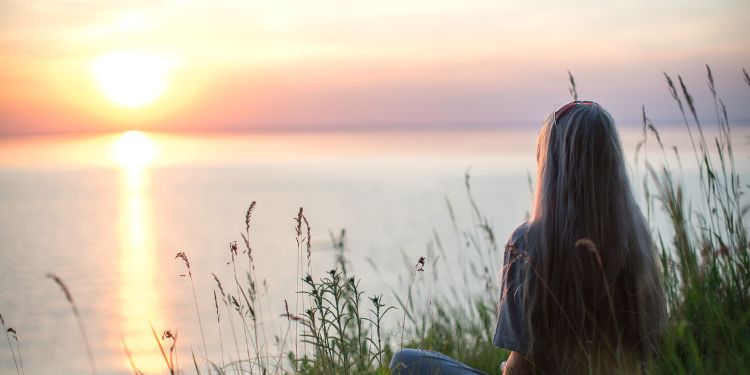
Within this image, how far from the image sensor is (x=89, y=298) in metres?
9.26

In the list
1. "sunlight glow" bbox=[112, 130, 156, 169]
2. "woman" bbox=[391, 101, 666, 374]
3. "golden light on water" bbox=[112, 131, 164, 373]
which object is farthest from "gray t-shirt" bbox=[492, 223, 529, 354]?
"sunlight glow" bbox=[112, 130, 156, 169]

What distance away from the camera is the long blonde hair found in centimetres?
208

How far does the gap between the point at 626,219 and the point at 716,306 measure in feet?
1.57

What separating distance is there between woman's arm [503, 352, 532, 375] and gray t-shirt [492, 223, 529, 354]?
0.04 metres

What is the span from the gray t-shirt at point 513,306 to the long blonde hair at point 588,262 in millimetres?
31

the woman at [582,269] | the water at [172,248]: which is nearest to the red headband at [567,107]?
the woman at [582,269]

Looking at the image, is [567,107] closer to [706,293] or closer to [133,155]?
[706,293]

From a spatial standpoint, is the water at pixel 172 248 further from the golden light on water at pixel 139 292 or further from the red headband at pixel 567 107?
the red headband at pixel 567 107

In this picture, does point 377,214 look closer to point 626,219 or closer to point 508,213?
point 508,213

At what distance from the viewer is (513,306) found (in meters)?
2.17

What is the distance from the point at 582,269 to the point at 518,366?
1.18 ft

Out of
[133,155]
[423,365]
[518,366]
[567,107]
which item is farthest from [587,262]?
[133,155]

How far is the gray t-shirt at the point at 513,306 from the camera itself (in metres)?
2.13

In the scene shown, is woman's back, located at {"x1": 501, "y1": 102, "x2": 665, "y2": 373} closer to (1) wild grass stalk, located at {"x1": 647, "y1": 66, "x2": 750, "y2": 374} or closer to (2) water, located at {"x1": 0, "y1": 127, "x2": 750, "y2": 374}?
(1) wild grass stalk, located at {"x1": 647, "y1": 66, "x2": 750, "y2": 374}
